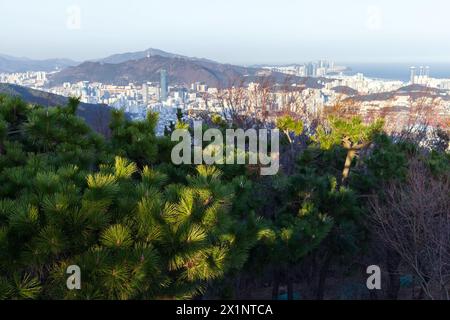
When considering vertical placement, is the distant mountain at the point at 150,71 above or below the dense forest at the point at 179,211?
above

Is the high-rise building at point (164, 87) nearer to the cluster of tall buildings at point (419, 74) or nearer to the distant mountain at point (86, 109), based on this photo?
the distant mountain at point (86, 109)

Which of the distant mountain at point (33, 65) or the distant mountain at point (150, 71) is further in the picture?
the distant mountain at point (33, 65)


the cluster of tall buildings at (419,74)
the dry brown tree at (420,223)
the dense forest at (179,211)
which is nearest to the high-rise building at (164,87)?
the dense forest at (179,211)

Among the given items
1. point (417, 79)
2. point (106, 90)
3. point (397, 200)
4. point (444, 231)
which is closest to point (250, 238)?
point (444, 231)

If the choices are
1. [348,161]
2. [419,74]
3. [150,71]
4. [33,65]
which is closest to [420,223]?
[348,161]

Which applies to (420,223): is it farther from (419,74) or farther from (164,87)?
(419,74)

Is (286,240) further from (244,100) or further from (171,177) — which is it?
(244,100)
